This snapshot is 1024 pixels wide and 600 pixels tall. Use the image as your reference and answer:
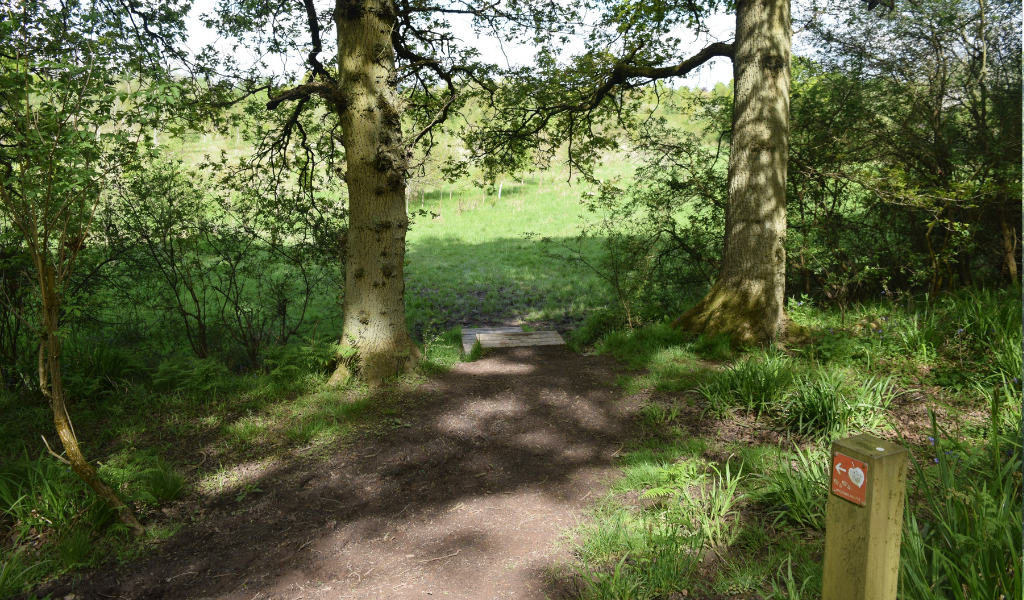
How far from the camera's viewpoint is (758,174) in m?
6.45

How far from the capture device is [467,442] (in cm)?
485

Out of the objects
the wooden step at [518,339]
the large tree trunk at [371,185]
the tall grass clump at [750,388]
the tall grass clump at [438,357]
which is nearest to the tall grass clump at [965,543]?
the tall grass clump at [750,388]

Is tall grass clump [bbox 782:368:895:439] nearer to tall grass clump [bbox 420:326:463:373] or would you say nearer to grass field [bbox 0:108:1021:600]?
grass field [bbox 0:108:1021:600]

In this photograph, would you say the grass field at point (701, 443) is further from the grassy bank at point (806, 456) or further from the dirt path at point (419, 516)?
the dirt path at point (419, 516)

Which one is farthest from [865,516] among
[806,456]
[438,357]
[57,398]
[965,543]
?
[438,357]

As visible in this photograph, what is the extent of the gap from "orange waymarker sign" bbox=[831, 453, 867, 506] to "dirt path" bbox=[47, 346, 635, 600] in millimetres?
1520

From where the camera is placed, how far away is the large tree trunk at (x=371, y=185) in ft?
19.4

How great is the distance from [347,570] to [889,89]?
8.42 meters

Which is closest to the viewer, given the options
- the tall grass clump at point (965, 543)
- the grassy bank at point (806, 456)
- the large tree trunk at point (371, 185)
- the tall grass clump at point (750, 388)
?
the tall grass clump at point (965, 543)

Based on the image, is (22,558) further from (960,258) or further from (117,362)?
(960,258)

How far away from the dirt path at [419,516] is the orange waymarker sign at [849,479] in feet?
4.99

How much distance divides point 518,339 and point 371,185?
333cm

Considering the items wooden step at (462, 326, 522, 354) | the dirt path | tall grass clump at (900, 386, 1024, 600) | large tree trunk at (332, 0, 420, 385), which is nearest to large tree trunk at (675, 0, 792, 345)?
the dirt path

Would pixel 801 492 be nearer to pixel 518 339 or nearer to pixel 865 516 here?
pixel 865 516
